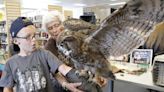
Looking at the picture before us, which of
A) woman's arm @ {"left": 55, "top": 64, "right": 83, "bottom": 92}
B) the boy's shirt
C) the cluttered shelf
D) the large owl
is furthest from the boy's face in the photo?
the cluttered shelf

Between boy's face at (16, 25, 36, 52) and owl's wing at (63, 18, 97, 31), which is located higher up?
owl's wing at (63, 18, 97, 31)

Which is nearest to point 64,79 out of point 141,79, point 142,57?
point 141,79

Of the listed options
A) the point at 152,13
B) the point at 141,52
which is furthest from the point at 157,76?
the point at 152,13

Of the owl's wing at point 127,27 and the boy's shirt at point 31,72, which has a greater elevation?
the owl's wing at point 127,27

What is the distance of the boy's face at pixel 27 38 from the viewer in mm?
1230

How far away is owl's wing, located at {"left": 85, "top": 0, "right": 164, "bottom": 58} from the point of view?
48cm

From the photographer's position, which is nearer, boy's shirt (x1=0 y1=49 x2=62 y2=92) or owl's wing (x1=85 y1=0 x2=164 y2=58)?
owl's wing (x1=85 y1=0 x2=164 y2=58)

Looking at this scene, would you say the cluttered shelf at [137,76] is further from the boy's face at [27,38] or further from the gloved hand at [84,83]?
the boy's face at [27,38]

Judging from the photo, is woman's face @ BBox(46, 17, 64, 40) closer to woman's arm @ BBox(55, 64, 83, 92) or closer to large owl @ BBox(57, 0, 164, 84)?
woman's arm @ BBox(55, 64, 83, 92)

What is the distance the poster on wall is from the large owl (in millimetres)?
1341

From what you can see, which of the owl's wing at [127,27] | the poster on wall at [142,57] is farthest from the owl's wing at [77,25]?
the poster on wall at [142,57]

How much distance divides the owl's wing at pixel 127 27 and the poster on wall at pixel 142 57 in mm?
1345

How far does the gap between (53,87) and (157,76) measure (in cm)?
74

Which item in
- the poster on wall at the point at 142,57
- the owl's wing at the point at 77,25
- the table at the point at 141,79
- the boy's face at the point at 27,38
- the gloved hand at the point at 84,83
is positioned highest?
the owl's wing at the point at 77,25
